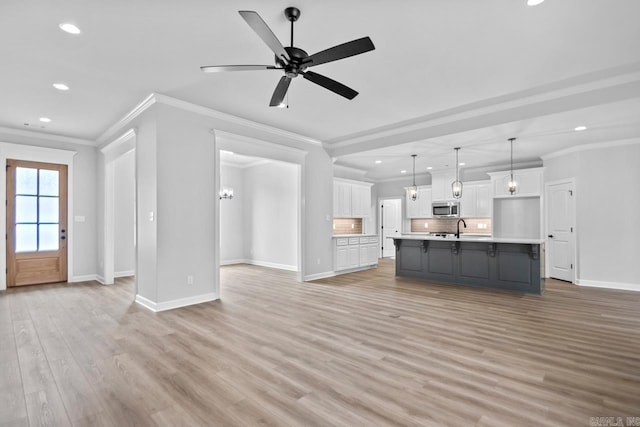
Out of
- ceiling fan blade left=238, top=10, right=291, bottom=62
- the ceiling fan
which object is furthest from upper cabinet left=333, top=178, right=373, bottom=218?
ceiling fan blade left=238, top=10, right=291, bottom=62

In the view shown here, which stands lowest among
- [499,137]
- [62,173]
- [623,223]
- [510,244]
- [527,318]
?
[527,318]

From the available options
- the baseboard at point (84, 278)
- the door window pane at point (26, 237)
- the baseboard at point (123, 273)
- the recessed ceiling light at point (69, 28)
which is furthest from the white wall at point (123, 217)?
the recessed ceiling light at point (69, 28)

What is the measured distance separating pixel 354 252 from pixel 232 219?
3794mm

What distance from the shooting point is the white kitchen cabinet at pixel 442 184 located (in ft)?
30.1

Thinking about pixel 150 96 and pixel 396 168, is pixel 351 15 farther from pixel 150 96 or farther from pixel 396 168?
pixel 396 168

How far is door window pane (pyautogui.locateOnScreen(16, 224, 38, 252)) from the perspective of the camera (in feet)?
19.8

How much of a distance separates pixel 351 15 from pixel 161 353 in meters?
3.55

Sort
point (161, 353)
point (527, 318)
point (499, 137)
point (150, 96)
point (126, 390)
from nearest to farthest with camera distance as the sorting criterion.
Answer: point (126, 390) → point (161, 353) → point (527, 318) → point (150, 96) → point (499, 137)

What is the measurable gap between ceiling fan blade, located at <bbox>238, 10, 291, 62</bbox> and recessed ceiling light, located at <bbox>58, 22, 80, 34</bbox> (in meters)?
1.93

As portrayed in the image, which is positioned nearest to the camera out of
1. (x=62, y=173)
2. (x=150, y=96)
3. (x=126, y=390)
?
(x=126, y=390)

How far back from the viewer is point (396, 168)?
29.8ft

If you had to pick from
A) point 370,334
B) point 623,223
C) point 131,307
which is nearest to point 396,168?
point 623,223

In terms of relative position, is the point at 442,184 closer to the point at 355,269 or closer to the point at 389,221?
the point at 389,221

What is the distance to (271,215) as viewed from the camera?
8.77 metres
